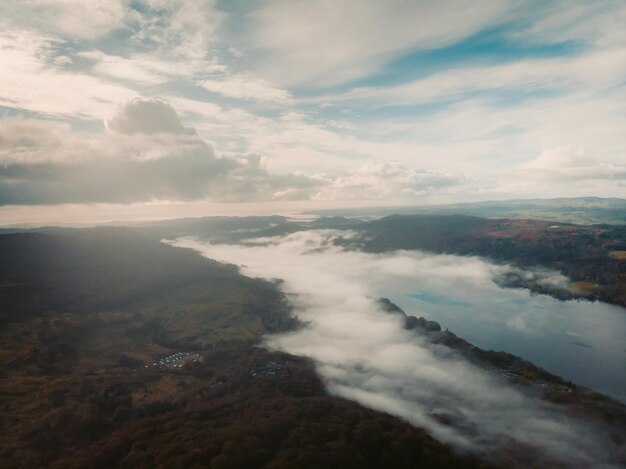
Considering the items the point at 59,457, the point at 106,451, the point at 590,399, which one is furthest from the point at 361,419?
the point at 590,399

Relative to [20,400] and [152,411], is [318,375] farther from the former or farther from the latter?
[20,400]

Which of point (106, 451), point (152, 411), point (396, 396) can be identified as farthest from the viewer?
point (396, 396)

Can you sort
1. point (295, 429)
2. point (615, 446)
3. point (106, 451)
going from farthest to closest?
point (615, 446) < point (295, 429) < point (106, 451)

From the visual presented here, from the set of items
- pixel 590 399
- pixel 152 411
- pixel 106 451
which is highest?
pixel 106 451

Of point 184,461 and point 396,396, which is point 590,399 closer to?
point 396,396

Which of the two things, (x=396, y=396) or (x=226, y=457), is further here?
(x=396, y=396)

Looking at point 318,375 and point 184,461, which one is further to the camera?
point 318,375

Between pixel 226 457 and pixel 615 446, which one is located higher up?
pixel 226 457

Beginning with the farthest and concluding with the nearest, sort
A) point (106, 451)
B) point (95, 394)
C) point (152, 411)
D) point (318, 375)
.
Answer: point (318, 375) → point (95, 394) → point (152, 411) → point (106, 451)

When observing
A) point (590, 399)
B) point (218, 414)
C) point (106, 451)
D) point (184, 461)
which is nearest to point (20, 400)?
point (106, 451)
